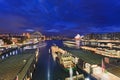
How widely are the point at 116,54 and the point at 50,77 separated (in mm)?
38565

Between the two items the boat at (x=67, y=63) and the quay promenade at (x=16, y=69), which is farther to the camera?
Result: the boat at (x=67, y=63)

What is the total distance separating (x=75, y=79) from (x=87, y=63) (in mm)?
8379

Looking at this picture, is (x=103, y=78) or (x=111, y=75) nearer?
(x=111, y=75)

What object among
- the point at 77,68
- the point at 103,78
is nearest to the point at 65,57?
the point at 77,68

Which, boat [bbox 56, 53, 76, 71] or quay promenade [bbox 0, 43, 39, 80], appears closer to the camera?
quay promenade [bbox 0, 43, 39, 80]

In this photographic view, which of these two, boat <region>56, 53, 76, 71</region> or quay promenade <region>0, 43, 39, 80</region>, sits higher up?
quay promenade <region>0, 43, 39, 80</region>

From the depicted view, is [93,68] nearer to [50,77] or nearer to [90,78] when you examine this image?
[90,78]

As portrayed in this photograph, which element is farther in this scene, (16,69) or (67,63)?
(67,63)

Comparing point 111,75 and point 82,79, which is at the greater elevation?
point 111,75

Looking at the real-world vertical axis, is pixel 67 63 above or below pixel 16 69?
below

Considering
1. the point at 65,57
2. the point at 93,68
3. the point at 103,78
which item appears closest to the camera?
the point at 103,78

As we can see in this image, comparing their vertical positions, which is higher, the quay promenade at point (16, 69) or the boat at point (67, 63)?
the quay promenade at point (16, 69)

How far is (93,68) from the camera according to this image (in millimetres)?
47906

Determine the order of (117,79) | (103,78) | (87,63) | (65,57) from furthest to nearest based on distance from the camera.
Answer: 1. (65,57)
2. (87,63)
3. (103,78)
4. (117,79)
